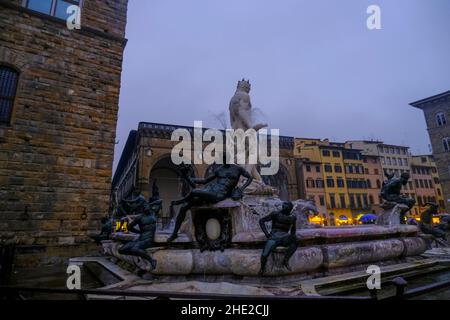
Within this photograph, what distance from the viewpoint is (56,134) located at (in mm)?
8320

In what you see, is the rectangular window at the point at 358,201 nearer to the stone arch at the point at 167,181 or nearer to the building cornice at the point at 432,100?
the building cornice at the point at 432,100

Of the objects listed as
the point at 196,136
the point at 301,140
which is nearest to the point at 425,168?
the point at 301,140

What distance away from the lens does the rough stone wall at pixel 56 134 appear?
293 inches

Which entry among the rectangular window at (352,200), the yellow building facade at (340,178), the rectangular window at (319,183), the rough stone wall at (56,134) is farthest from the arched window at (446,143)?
the rough stone wall at (56,134)

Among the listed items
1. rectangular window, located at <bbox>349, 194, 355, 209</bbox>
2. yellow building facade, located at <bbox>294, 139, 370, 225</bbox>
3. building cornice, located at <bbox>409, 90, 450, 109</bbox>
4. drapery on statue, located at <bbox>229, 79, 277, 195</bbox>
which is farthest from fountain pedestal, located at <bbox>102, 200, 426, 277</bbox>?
rectangular window, located at <bbox>349, 194, 355, 209</bbox>

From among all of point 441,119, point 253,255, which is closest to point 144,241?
point 253,255

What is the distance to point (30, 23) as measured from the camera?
859 cm

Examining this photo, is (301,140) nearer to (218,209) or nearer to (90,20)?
(90,20)

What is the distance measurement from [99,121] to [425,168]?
202ft

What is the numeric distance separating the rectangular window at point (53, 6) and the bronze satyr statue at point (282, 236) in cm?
1054

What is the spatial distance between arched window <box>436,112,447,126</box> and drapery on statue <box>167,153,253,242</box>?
37.4 m

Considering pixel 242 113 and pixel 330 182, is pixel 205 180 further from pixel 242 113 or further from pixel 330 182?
pixel 330 182

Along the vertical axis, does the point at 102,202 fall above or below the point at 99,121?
below

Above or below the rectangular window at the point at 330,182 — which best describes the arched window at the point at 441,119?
above
